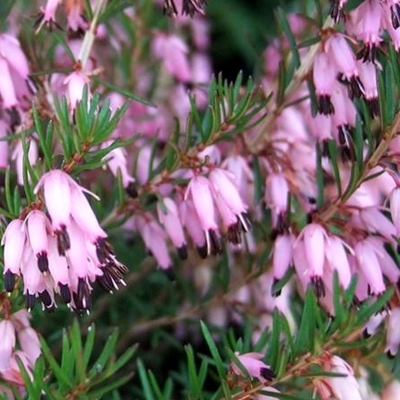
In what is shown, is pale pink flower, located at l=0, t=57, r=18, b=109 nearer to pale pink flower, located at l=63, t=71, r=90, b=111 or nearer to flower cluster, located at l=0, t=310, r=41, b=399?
pale pink flower, located at l=63, t=71, r=90, b=111

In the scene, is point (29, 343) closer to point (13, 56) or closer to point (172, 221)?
point (172, 221)

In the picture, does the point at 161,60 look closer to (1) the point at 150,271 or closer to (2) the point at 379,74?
(1) the point at 150,271

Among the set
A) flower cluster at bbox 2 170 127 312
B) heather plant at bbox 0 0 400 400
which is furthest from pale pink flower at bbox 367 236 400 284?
flower cluster at bbox 2 170 127 312

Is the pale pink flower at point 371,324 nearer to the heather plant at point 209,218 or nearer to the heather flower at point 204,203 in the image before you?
the heather plant at point 209,218

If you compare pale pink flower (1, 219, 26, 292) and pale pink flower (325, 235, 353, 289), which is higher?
pale pink flower (1, 219, 26, 292)

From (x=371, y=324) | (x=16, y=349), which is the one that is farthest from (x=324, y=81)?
(x=16, y=349)

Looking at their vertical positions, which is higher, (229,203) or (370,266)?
(229,203)

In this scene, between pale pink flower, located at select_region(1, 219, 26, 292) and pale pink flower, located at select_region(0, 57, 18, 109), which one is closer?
pale pink flower, located at select_region(1, 219, 26, 292)

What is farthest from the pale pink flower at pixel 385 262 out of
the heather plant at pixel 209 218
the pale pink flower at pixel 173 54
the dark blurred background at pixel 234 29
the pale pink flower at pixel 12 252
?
the dark blurred background at pixel 234 29

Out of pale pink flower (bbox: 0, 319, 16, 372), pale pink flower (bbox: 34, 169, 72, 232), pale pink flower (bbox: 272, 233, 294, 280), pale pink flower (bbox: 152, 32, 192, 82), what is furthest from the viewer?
pale pink flower (bbox: 152, 32, 192, 82)

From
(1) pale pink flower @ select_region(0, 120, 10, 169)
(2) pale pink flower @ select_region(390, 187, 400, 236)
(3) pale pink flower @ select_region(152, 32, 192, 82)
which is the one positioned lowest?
(2) pale pink flower @ select_region(390, 187, 400, 236)
